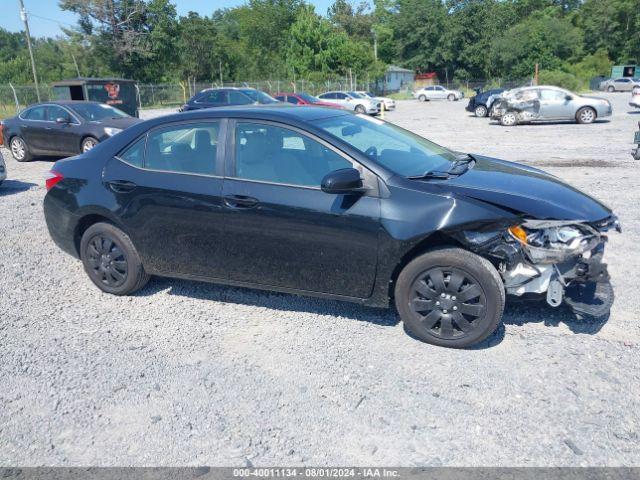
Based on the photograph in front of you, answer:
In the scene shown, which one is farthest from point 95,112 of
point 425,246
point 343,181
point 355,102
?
point 355,102

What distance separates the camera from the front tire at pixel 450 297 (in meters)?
3.81

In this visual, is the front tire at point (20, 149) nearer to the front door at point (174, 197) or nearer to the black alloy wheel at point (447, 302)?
the front door at point (174, 197)

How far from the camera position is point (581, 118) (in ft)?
70.1

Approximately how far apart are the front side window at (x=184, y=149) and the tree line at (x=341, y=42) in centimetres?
5478

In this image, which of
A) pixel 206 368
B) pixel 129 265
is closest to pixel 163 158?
pixel 129 265

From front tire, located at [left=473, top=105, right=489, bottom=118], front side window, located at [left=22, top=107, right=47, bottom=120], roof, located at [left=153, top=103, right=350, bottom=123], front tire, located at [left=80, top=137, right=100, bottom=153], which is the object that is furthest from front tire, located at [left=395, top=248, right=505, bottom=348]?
front tire, located at [left=473, top=105, right=489, bottom=118]

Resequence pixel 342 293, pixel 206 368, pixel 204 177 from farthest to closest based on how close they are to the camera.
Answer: pixel 204 177 → pixel 342 293 → pixel 206 368

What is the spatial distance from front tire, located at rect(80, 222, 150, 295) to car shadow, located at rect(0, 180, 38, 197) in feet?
19.8

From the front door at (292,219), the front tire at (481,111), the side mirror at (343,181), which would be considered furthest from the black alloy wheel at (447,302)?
the front tire at (481,111)

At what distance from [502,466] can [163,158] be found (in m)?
3.50

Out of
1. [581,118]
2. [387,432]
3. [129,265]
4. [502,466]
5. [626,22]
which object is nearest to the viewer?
[502,466]

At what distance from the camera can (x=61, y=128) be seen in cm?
1373

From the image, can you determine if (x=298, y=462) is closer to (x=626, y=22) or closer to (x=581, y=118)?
(x=581, y=118)

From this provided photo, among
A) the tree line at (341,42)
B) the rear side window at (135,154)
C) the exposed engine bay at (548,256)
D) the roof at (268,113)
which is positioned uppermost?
the tree line at (341,42)
